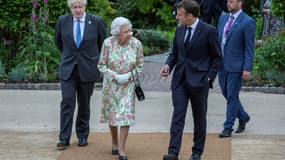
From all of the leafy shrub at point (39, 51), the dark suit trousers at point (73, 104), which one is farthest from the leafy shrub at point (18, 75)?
the dark suit trousers at point (73, 104)

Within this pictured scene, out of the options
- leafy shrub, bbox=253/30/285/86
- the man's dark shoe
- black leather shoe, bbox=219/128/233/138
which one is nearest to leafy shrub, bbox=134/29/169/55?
leafy shrub, bbox=253/30/285/86

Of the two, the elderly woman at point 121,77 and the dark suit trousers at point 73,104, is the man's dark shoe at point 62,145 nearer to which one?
the dark suit trousers at point 73,104

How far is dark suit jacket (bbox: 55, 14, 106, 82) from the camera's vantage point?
887 centimetres

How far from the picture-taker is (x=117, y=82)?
8.31 m

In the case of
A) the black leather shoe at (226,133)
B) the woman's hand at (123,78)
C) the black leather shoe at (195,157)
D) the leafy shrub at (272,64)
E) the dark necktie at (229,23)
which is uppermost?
the dark necktie at (229,23)

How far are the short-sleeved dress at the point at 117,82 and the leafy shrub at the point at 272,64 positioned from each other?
18.9 feet

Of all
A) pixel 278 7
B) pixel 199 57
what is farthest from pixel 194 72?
pixel 278 7

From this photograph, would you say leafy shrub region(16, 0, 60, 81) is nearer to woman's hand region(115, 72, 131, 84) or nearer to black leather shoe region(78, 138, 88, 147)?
black leather shoe region(78, 138, 88, 147)

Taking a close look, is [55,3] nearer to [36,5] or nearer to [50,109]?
[36,5]

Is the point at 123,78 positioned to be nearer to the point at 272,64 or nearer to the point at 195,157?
the point at 195,157

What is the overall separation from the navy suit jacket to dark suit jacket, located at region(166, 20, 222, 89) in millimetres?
1295

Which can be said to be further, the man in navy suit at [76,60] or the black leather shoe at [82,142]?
the black leather shoe at [82,142]

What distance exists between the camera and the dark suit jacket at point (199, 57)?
8.03 meters

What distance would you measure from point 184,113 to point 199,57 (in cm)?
61
